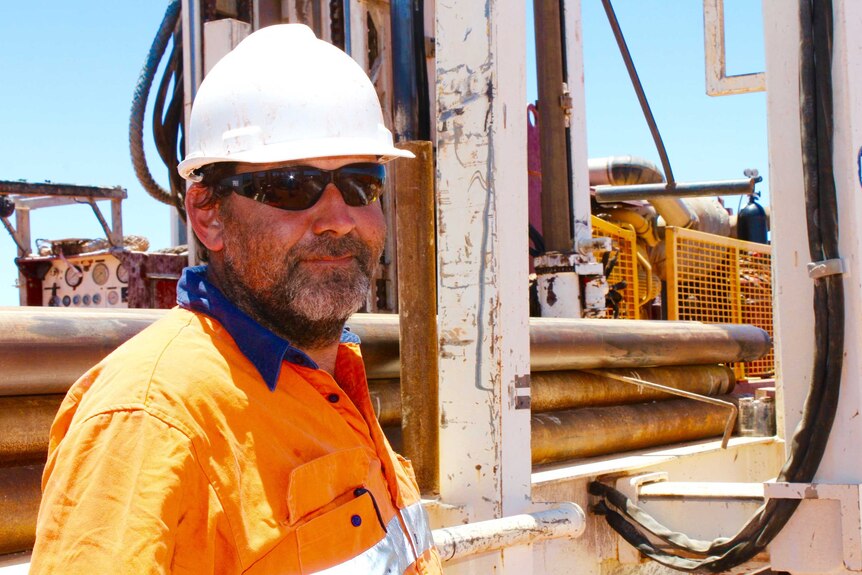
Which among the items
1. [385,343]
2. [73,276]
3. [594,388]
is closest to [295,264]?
[385,343]

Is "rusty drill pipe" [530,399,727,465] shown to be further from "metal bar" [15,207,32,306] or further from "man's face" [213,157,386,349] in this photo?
"metal bar" [15,207,32,306]

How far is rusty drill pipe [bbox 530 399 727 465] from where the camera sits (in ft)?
12.0

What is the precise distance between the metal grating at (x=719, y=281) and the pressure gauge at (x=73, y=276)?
4.16 m

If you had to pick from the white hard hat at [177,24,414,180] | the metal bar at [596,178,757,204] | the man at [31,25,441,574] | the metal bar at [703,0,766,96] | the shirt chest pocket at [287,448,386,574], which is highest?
the metal bar at [703,0,766,96]

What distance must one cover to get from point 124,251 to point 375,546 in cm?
571

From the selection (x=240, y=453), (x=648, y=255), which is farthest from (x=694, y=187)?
(x=240, y=453)

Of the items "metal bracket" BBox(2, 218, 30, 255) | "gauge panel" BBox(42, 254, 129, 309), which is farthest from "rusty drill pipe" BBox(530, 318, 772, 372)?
"metal bracket" BBox(2, 218, 30, 255)

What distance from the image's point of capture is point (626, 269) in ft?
21.8

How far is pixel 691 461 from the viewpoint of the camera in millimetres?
4051

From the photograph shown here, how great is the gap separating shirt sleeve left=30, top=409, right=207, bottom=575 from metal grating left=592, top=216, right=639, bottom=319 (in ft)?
17.8

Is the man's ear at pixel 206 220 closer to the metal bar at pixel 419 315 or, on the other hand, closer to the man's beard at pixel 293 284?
the man's beard at pixel 293 284

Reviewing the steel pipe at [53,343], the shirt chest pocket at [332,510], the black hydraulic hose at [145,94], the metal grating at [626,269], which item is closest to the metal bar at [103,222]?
the black hydraulic hose at [145,94]

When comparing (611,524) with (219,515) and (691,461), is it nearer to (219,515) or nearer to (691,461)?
(691,461)

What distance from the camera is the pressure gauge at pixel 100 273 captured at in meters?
7.00
